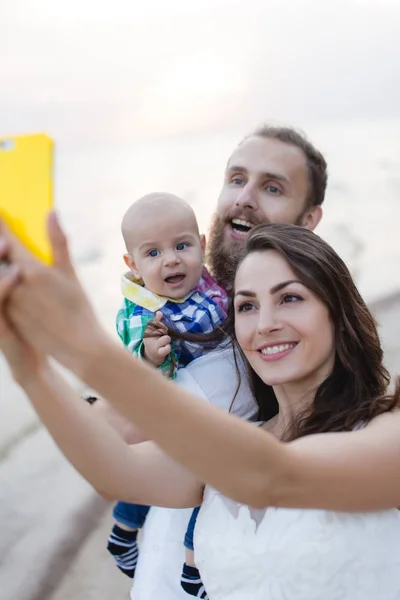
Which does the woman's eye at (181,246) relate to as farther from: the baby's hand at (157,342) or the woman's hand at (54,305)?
the woman's hand at (54,305)

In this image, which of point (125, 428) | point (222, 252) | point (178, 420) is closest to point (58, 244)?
point (178, 420)

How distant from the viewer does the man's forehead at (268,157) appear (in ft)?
5.72

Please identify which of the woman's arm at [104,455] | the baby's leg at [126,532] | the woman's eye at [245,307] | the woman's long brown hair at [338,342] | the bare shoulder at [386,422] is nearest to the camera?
the woman's arm at [104,455]

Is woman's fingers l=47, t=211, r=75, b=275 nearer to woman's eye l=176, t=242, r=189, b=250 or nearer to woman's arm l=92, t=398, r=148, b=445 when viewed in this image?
woman's arm l=92, t=398, r=148, b=445

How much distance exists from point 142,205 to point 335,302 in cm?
51

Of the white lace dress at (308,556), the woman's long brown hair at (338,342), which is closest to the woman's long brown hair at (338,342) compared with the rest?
the woman's long brown hair at (338,342)

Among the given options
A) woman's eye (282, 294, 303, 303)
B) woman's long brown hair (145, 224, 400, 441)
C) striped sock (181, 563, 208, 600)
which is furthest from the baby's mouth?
striped sock (181, 563, 208, 600)

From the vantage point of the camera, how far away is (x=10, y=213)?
655mm

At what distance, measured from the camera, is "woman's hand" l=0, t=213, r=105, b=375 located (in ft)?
2.04

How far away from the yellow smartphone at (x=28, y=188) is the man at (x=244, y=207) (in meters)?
0.83

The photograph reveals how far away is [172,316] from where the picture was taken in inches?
58.8

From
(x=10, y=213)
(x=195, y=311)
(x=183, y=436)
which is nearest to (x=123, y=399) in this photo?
(x=183, y=436)

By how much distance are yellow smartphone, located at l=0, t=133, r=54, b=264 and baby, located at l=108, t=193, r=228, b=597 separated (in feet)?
2.56

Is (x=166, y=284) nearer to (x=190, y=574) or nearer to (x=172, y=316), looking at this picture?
(x=172, y=316)
